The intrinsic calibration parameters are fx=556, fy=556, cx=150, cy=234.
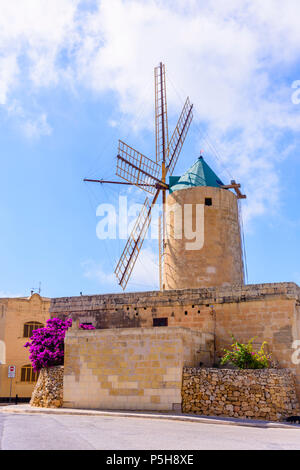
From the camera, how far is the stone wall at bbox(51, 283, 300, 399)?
19094 millimetres

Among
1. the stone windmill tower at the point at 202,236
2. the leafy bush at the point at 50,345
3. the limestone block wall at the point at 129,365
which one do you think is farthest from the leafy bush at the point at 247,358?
the leafy bush at the point at 50,345

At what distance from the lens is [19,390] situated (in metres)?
30.1

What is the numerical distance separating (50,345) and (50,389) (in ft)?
6.89

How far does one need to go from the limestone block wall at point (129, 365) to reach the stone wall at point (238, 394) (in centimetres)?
45

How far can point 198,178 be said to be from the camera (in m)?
26.3

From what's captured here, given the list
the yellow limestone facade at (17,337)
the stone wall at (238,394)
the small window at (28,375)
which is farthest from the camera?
the small window at (28,375)

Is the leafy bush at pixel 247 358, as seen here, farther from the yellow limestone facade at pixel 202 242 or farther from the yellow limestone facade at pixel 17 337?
the yellow limestone facade at pixel 17 337

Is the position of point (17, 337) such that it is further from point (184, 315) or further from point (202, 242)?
point (184, 315)

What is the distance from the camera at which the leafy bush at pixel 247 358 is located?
18.0 metres

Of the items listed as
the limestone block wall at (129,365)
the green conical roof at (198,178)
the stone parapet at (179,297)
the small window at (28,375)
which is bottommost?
the small window at (28,375)

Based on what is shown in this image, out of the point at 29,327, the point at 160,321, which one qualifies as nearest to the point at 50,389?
the point at 160,321

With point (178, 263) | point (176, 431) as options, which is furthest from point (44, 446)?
point (178, 263)

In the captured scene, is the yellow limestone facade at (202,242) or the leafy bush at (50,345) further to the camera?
the yellow limestone facade at (202,242)
